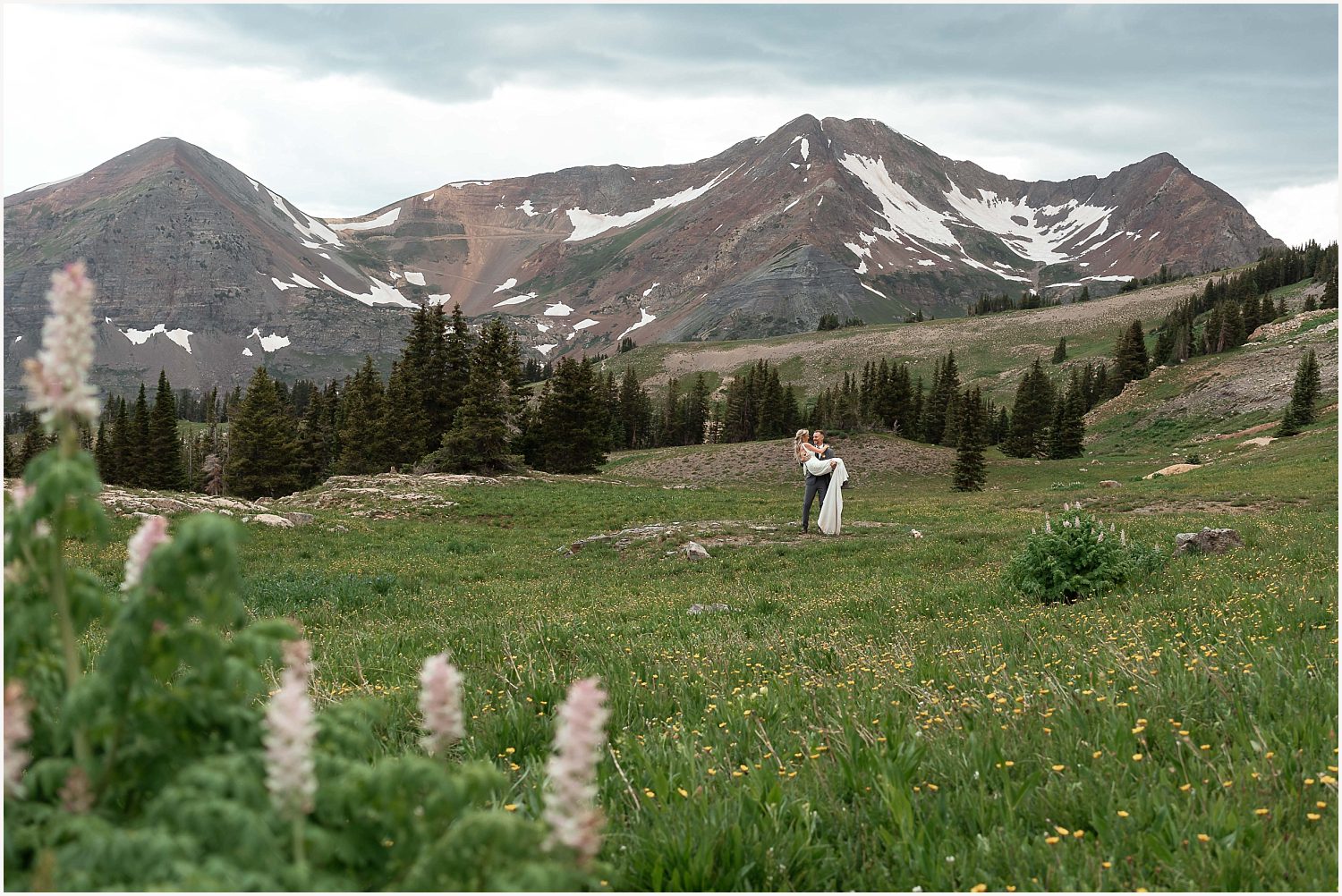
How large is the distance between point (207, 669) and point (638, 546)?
19546 millimetres

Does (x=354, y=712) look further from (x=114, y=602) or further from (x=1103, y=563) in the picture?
(x=1103, y=563)

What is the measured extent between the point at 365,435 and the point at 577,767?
61002mm

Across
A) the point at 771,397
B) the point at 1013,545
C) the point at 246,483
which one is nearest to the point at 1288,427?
the point at 1013,545

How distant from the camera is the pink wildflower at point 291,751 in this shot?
1735mm

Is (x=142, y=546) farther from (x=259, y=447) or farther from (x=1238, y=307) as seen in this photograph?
(x=1238, y=307)

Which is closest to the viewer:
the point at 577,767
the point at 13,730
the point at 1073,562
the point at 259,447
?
the point at 577,767

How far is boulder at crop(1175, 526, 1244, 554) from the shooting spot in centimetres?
1333

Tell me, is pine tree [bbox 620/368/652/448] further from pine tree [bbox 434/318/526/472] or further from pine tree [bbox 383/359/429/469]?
pine tree [bbox 434/318/526/472]

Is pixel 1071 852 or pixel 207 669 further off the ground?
pixel 207 669

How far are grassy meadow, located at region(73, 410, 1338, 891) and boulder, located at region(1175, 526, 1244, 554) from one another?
90 centimetres

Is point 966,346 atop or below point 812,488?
atop

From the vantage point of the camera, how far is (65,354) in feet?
5.92

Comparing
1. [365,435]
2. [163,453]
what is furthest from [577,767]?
[163,453]

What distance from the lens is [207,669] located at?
191 cm
